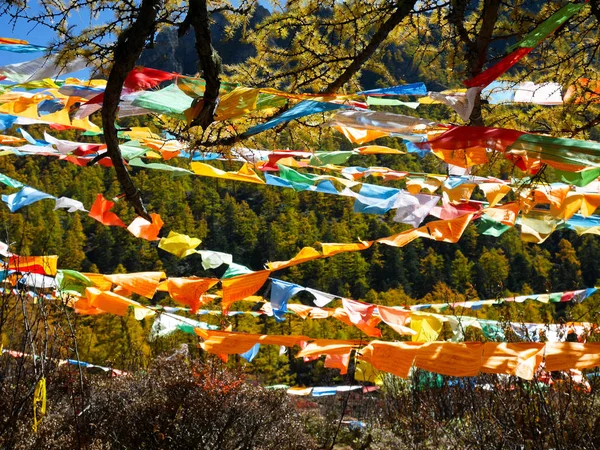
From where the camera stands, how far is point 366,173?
6082mm

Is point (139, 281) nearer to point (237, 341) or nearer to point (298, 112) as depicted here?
point (237, 341)

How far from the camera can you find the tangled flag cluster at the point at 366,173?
314 centimetres

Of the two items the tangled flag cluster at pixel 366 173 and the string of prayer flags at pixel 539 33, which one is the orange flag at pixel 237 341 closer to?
the tangled flag cluster at pixel 366 173

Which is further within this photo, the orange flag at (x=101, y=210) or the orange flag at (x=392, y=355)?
the orange flag at (x=101, y=210)

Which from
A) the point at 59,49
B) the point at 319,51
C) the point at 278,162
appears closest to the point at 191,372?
the point at 278,162

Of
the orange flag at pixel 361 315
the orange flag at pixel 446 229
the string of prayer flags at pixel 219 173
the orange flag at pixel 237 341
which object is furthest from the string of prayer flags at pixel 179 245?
the orange flag at pixel 446 229

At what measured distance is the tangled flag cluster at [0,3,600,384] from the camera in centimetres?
314

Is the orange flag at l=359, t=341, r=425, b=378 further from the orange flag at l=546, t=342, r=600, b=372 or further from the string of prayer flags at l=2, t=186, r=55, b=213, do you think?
the string of prayer flags at l=2, t=186, r=55, b=213

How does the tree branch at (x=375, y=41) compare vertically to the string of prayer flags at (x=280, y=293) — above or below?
above

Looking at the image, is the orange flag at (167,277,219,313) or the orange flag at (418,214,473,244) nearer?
the orange flag at (418,214,473,244)

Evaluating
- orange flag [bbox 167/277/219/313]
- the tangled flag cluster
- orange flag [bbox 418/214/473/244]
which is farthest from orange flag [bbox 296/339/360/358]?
orange flag [bbox 418/214/473/244]

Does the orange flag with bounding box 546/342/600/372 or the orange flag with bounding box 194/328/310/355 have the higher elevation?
the orange flag with bounding box 546/342/600/372

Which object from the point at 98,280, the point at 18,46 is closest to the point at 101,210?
the point at 98,280

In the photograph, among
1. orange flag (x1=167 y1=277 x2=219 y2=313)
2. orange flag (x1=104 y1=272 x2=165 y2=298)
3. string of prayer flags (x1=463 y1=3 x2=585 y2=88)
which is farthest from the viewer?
orange flag (x1=104 y1=272 x2=165 y2=298)
